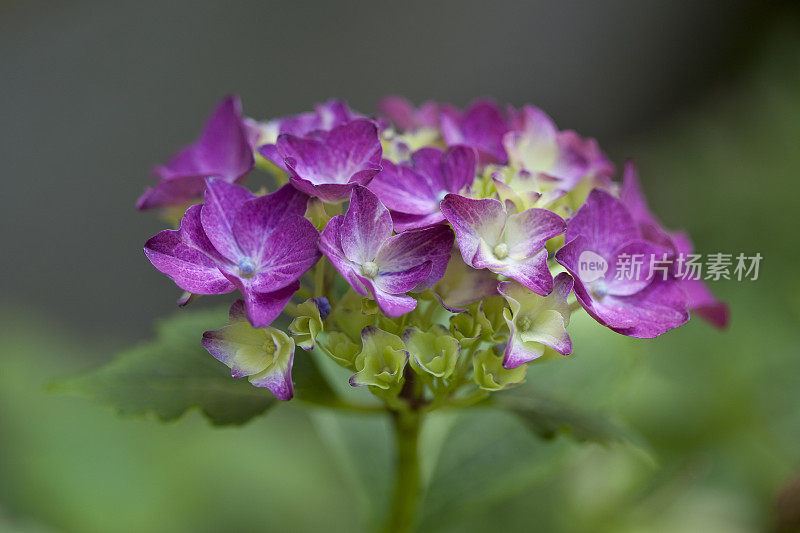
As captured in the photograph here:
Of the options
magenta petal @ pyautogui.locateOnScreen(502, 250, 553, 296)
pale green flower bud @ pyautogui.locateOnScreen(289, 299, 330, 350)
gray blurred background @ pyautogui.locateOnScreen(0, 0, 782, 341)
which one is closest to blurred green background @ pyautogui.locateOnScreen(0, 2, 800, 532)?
gray blurred background @ pyautogui.locateOnScreen(0, 0, 782, 341)

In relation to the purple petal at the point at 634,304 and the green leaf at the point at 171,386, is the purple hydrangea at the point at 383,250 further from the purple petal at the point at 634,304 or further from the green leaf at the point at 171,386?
the green leaf at the point at 171,386

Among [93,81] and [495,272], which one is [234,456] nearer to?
[495,272]

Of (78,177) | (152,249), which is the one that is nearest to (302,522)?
(152,249)

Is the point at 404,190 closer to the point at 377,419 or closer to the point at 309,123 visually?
the point at 309,123

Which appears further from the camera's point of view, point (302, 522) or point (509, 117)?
point (302, 522)

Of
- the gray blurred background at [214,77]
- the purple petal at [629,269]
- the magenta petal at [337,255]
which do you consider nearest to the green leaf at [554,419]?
the purple petal at [629,269]
